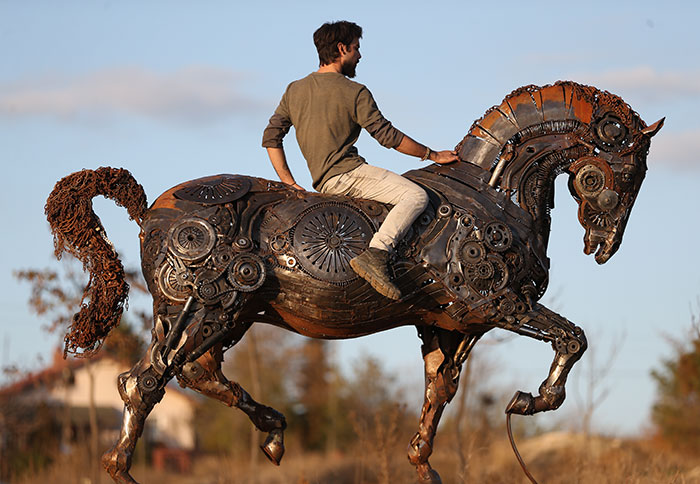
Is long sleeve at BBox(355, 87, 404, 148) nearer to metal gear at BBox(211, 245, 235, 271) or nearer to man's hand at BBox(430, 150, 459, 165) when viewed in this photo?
man's hand at BBox(430, 150, 459, 165)

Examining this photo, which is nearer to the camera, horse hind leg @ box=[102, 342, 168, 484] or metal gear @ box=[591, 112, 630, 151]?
horse hind leg @ box=[102, 342, 168, 484]

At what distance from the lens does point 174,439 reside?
41.4 metres

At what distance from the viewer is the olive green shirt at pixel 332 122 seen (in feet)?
22.0

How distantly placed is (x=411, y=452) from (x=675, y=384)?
18253 millimetres

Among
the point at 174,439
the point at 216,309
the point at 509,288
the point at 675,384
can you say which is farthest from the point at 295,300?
the point at 174,439

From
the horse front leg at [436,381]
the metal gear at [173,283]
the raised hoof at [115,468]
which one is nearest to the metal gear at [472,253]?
the horse front leg at [436,381]

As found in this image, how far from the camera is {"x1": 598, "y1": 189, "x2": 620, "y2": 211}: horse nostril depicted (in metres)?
6.81

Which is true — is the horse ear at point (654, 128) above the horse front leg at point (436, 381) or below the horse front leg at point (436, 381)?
above

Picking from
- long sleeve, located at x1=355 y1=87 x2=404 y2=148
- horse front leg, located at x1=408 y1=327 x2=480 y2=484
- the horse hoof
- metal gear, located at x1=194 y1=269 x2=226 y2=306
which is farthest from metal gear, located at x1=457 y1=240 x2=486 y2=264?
the horse hoof

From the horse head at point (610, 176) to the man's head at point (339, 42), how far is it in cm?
176

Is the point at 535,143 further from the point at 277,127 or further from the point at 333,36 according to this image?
the point at 277,127

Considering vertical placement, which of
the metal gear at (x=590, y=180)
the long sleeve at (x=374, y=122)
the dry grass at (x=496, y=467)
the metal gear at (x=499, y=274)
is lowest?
the dry grass at (x=496, y=467)

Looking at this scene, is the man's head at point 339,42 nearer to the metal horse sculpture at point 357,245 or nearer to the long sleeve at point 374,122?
the long sleeve at point 374,122

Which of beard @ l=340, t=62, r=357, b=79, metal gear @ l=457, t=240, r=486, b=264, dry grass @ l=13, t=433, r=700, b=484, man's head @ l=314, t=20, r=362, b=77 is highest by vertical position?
man's head @ l=314, t=20, r=362, b=77
